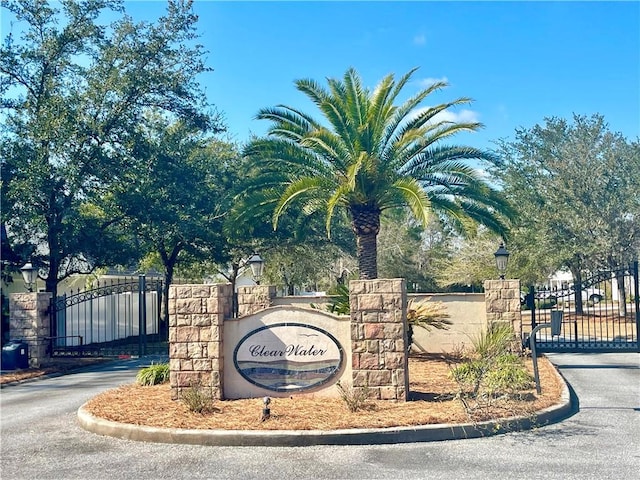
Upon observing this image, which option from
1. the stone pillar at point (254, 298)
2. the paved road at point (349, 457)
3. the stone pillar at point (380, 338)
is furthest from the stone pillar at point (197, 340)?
the stone pillar at point (254, 298)

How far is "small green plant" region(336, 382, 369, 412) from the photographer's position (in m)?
8.54

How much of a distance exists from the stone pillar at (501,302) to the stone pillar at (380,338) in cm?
593

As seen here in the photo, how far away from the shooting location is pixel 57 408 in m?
10.3

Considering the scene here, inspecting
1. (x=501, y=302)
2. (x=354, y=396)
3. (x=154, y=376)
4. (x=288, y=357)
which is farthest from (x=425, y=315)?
(x=154, y=376)

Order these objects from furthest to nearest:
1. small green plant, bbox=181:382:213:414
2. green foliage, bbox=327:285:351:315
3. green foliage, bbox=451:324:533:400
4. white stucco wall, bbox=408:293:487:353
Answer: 1. white stucco wall, bbox=408:293:487:353
2. green foliage, bbox=327:285:351:315
3. green foliage, bbox=451:324:533:400
4. small green plant, bbox=181:382:213:414

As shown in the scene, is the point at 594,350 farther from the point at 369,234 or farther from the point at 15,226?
the point at 15,226

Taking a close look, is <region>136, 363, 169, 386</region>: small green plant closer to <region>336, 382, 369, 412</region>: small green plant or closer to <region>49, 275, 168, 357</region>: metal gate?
<region>336, 382, 369, 412</region>: small green plant

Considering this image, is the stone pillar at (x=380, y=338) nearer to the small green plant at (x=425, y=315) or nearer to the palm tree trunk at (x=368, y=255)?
the small green plant at (x=425, y=315)

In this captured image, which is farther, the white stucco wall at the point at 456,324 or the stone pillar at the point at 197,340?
the white stucco wall at the point at 456,324

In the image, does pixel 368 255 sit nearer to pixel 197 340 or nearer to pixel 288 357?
pixel 288 357

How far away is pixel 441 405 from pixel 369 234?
7789 millimetres

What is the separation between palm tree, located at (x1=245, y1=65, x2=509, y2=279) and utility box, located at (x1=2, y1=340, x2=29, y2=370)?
6.71 meters

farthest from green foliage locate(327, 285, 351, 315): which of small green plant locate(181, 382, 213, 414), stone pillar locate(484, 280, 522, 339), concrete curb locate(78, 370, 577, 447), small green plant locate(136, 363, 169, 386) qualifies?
concrete curb locate(78, 370, 577, 447)

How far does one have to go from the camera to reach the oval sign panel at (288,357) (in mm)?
9461
